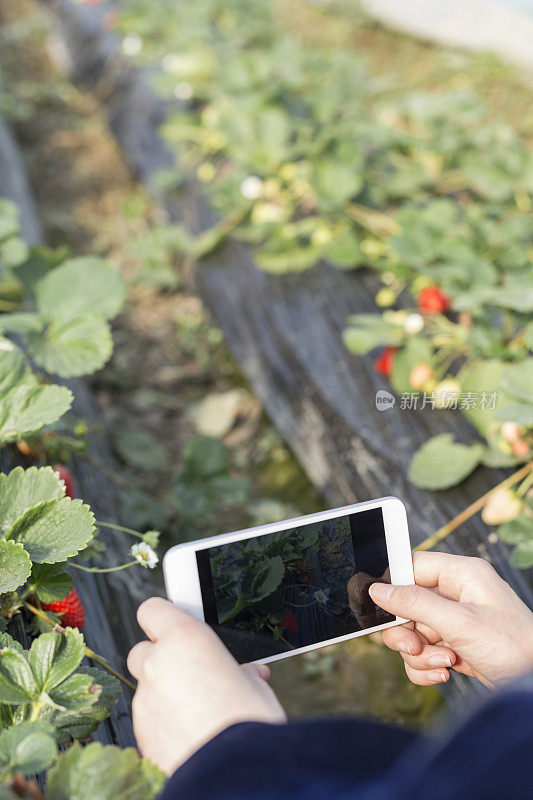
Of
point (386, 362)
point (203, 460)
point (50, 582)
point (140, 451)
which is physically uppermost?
point (50, 582)

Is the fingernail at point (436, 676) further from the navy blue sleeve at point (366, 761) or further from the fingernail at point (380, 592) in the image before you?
the navy blue sleeve at point (366, 761)

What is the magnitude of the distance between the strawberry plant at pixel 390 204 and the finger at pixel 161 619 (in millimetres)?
605

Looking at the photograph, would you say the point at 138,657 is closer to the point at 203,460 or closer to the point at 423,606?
the point at 423,606

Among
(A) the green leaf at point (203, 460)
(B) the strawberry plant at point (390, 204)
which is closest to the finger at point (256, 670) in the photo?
(B) the strawberry plant at point (390, 204)

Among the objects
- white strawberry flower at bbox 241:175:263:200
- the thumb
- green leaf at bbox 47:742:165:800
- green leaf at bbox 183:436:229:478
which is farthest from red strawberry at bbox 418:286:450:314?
green leaf at bbox 47:742:165:800

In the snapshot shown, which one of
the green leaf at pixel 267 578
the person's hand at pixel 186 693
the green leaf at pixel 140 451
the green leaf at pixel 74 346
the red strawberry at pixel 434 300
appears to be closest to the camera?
the person's hand at pixel 186 693

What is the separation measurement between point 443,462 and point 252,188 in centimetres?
122

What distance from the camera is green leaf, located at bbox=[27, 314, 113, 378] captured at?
116cm

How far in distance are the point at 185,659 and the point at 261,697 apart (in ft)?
0.27

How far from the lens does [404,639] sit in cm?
88

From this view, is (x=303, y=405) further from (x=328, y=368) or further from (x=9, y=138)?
(x=9, y=138)

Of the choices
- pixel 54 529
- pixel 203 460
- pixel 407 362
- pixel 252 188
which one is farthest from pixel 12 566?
pixel 252 188

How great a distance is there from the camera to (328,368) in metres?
1.82

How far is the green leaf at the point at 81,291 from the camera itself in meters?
1.24
